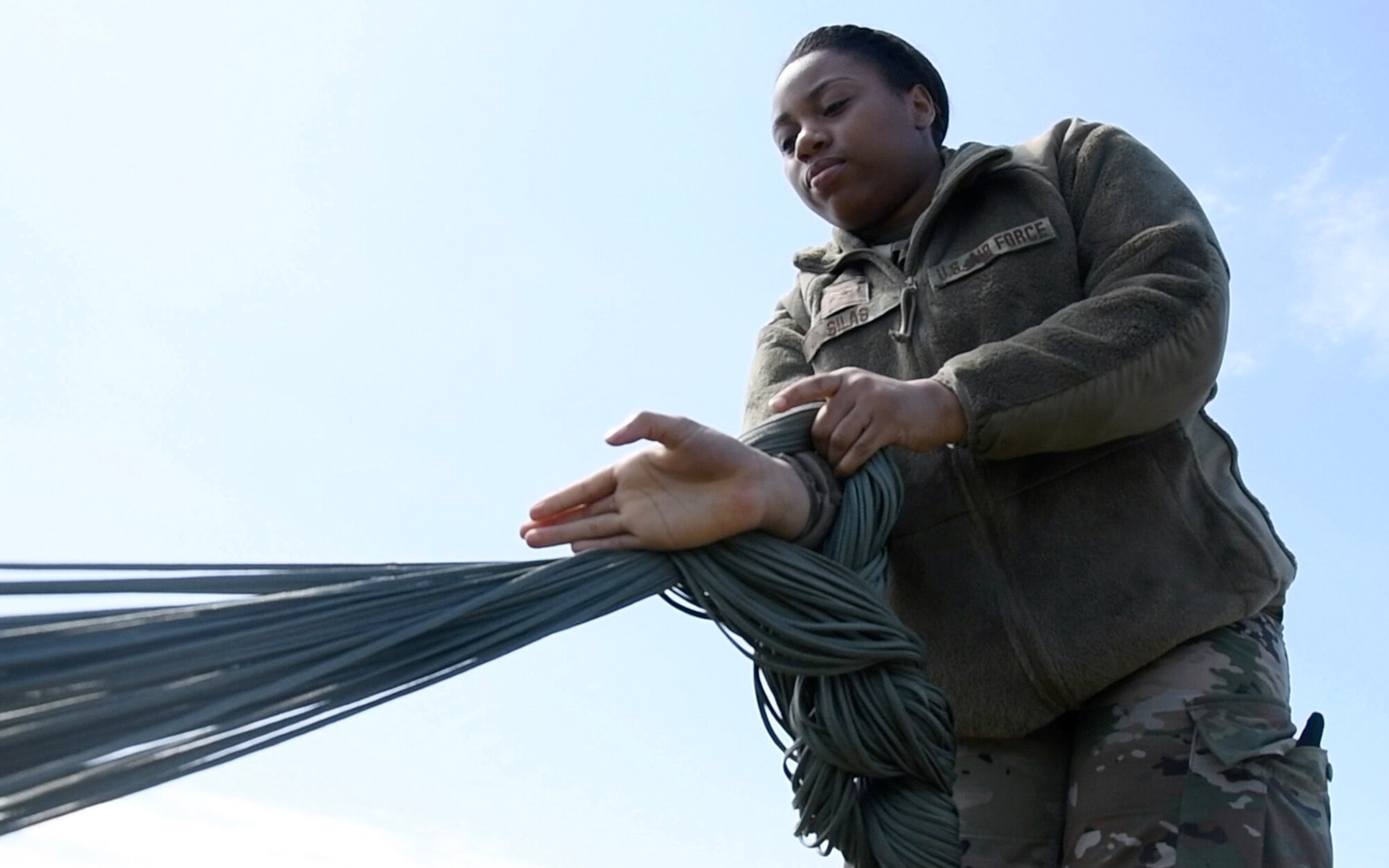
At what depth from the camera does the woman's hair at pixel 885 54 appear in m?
2.37

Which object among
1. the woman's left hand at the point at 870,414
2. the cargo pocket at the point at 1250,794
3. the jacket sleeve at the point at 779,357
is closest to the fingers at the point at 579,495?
the woman's left hand at the point at 870,414

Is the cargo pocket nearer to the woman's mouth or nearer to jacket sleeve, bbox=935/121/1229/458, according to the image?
jacket sleeve, bbox=935/121/1229/458

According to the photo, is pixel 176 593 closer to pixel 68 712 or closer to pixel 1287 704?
pixel 68 712

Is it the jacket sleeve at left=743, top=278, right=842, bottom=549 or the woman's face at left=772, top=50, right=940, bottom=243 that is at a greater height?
the woman's face at left=772, top=50, right=940, bottom=243

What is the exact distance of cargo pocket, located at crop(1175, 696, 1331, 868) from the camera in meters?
1.85

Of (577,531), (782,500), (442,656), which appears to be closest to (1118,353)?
(782,500)

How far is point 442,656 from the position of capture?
1.54 meters

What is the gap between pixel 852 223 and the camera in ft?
7.67

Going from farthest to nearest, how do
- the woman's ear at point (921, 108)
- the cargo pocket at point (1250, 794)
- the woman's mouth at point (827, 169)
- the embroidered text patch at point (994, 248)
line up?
the woman's ear at point (921, 108) → the woman's mouth at point (827, 169) → the embroidered text patch at point (994, 248) → the cargo pocket at point (1250, 794)

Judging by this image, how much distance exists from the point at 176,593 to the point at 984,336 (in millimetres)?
1149

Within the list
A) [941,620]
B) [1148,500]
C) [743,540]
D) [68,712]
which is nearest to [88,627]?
[68,712]

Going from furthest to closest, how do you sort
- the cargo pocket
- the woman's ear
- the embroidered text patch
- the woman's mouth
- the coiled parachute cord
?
the woman's ear
the woman's mouth
the embroidered text patch
the cargo pocket
the coiled parachute cord

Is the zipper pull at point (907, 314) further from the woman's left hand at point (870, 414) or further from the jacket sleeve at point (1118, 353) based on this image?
the woman's left hand at point (870, 414)

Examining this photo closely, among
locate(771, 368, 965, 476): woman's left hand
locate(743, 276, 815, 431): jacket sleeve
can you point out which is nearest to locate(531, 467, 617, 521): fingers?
locate(771, 368, 965, 476): woman's left hand
